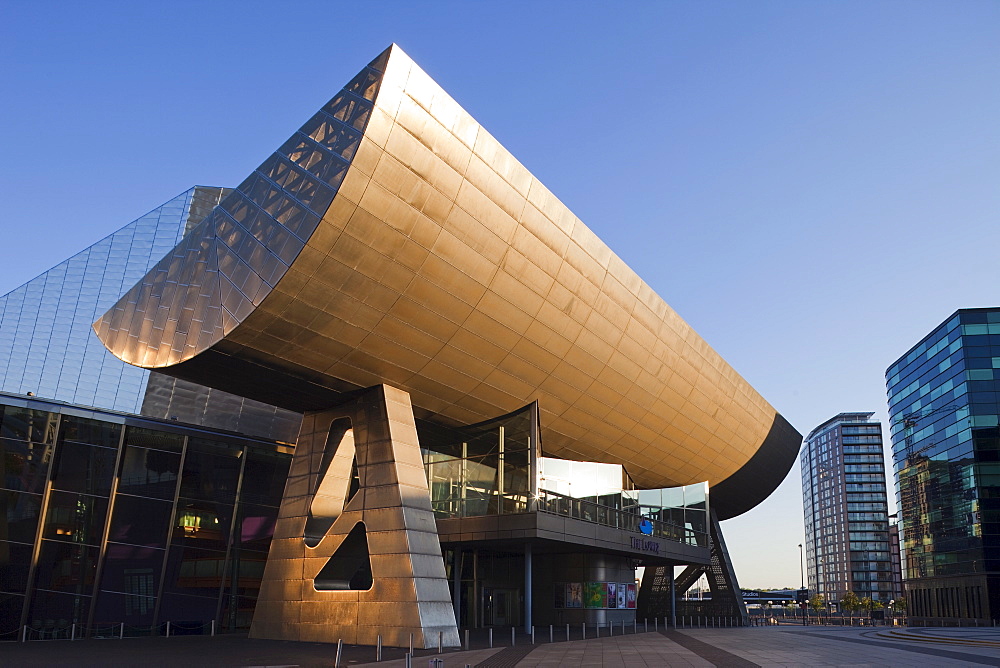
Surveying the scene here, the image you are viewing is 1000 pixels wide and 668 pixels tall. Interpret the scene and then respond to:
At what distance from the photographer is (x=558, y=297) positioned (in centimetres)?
2728

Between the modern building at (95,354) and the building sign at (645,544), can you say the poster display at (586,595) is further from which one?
the modern building at (95,354)

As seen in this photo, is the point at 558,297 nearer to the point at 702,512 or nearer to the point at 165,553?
the point at 165,553

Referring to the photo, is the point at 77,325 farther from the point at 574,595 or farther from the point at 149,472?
the point at 574,595

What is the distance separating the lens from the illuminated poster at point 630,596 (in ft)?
134

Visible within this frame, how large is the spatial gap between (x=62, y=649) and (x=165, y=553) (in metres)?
8.03

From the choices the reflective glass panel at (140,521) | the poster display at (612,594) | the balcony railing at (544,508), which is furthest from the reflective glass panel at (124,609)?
the poster display at (612,594)

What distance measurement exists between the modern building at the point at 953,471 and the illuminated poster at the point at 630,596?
6073cm

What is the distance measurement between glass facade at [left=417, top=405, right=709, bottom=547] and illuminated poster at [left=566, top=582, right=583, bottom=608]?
157 inches

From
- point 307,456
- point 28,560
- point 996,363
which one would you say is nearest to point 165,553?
point 28,560

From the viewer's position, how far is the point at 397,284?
76.1 feet

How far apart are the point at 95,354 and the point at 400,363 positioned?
2082cm

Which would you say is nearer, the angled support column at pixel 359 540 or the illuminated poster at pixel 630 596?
the angled support column at pixel 359 540

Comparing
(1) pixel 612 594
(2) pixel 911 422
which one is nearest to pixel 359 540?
(1) pixel 612 594

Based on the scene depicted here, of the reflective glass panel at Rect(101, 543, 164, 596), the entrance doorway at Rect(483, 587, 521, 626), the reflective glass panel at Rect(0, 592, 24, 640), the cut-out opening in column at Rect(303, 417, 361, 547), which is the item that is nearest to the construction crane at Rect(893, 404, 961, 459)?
the entrance doorway at Rect(483, 587, 521, 626)
